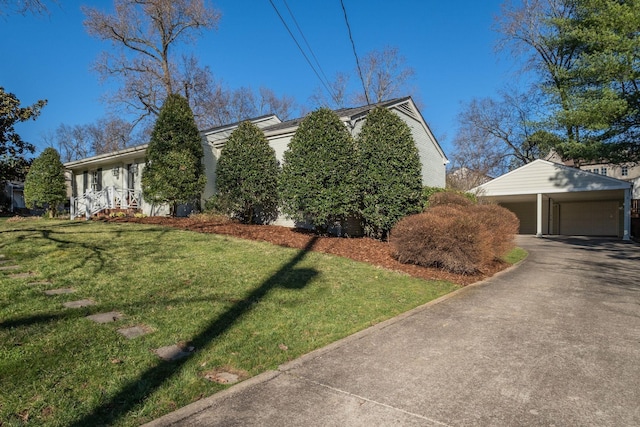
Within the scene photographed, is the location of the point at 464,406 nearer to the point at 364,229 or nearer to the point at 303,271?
the point at 303,271

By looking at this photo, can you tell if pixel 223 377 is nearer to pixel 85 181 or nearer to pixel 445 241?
pixel 445 241

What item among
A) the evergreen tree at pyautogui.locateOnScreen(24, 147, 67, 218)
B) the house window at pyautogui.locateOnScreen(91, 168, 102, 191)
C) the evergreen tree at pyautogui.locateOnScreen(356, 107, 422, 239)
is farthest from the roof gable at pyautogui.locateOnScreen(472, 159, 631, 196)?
the evergreen tree at pyautogui.locateOnScreen(24, 147, 67, 218)

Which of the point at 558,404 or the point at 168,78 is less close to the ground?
the point at 168,78

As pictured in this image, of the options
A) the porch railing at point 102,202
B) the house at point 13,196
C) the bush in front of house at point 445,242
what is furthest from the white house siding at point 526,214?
the house at point 13,196

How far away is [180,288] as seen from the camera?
5.64 metres

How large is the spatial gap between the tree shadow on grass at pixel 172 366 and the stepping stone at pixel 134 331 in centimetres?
58

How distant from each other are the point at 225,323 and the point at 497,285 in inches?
223

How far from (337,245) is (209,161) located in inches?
360

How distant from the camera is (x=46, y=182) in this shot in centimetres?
1725

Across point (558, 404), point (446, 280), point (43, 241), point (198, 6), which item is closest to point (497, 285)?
point (446, 280)

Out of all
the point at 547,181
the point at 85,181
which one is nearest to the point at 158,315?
the point at 85,181

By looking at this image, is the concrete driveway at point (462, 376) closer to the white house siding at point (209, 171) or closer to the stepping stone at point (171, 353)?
the stepping stone at point (171, 353)

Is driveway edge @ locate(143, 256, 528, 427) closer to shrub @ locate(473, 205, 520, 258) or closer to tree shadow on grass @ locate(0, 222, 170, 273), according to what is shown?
tree shadow on grass @ locate(0, 222, 170, 273)

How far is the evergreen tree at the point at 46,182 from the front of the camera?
56.5 ft
